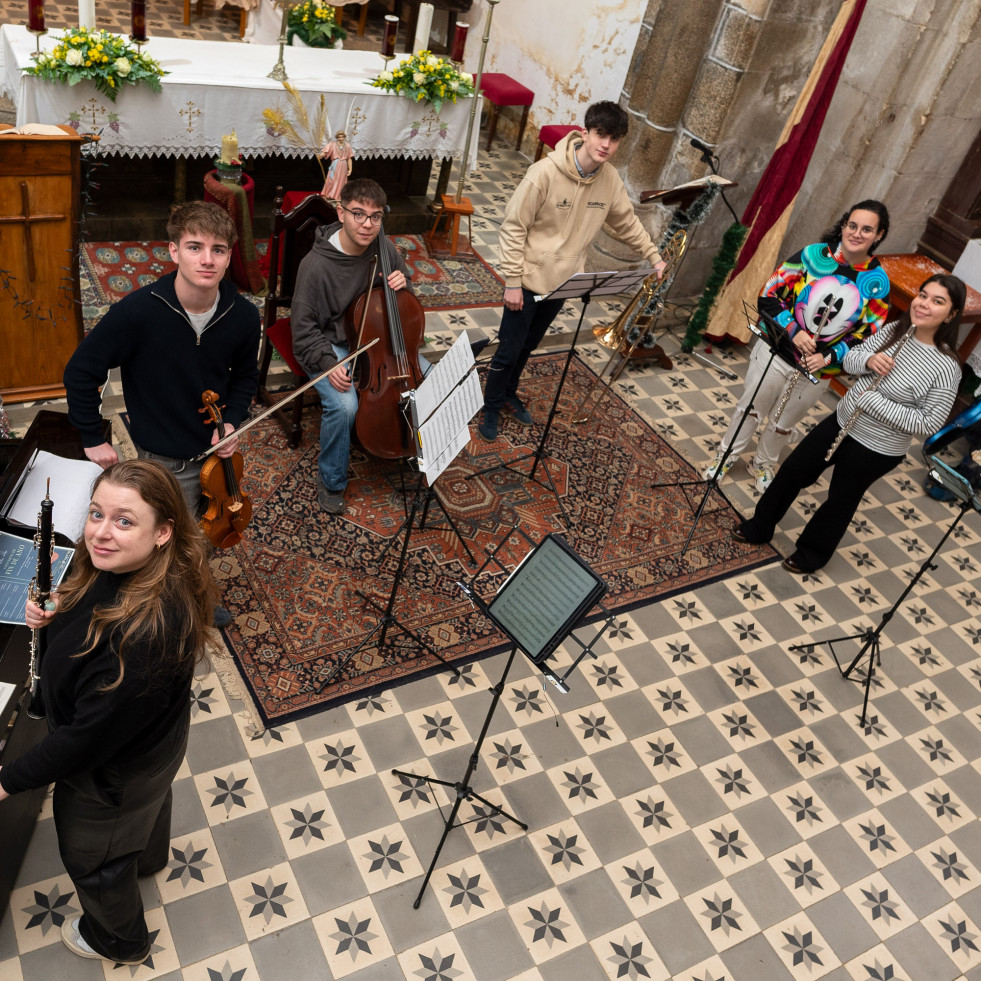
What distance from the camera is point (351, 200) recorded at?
4.28 m

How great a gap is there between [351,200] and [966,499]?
3.01 metres

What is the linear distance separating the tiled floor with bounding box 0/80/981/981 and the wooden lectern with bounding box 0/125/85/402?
0.28 meters

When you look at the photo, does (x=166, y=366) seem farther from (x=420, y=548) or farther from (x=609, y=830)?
(x=609, y=830)

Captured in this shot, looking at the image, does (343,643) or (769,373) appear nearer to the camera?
(343,643)

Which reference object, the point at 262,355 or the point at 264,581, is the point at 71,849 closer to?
the point at 264,581

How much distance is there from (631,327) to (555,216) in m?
1.52

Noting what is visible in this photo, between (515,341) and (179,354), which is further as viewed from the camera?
(515,341)

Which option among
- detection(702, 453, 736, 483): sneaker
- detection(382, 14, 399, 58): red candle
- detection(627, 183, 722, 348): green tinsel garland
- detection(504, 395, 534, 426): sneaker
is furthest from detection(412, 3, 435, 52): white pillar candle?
detection(702, 453, 736, 483): sneaker

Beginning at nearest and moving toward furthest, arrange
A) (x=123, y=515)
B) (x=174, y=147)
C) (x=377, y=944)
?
(x=123, y=515) < (x=377, y=944) < (x=174, y=147)

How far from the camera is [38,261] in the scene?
448cm

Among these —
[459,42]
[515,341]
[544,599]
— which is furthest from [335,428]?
[459,42]

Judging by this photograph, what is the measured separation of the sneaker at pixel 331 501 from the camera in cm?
475

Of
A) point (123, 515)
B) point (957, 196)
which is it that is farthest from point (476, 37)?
point (123, 515)

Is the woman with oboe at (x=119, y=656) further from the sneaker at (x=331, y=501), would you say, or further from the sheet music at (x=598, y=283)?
the sheet music at (x=598, y=283)
